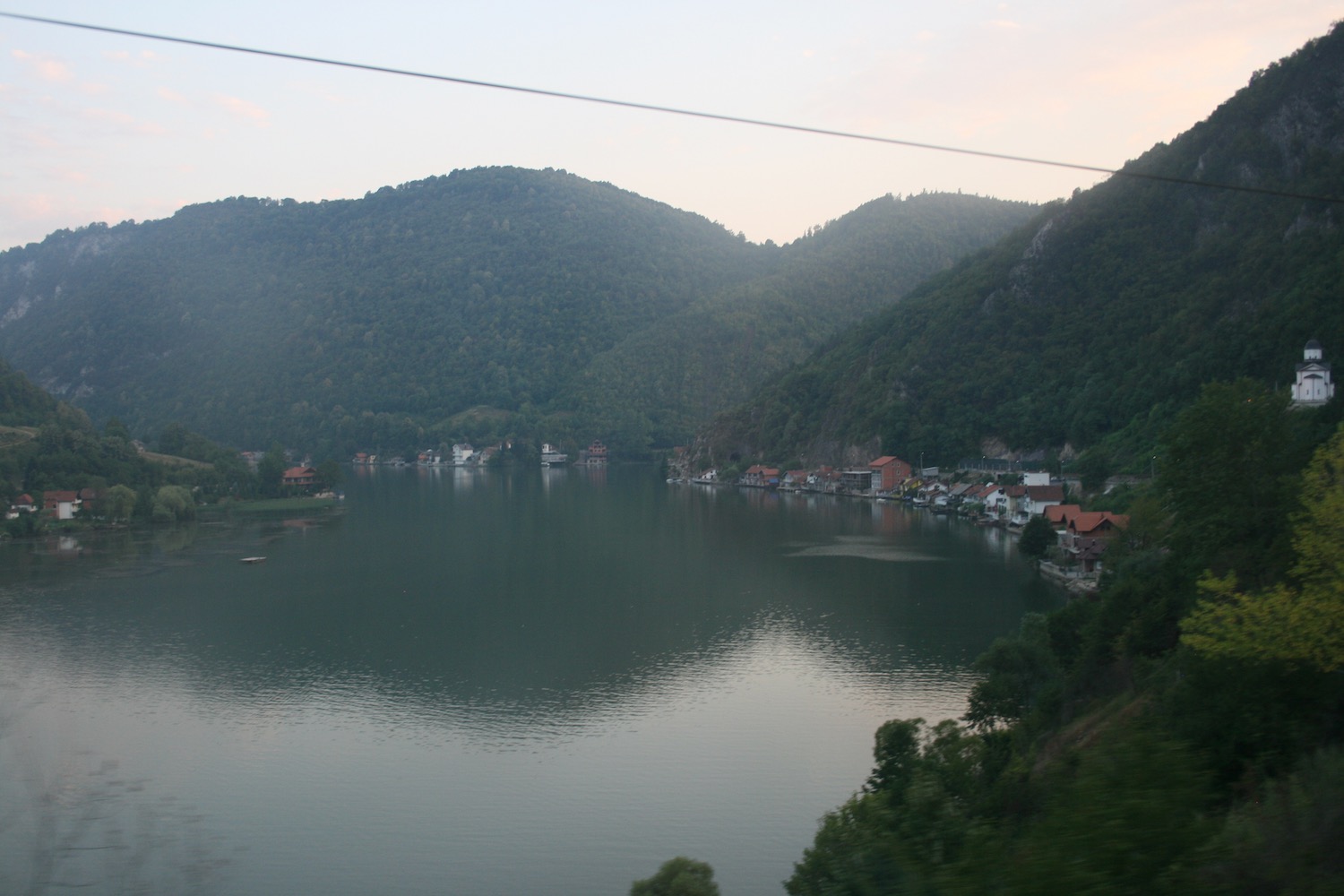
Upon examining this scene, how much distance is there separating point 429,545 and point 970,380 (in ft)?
74.6

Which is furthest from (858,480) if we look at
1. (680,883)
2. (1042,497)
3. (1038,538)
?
(680,883)

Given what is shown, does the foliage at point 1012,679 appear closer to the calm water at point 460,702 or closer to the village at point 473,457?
the calm water at point 460,702

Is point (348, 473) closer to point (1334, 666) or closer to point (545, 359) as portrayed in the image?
point (545, 359)

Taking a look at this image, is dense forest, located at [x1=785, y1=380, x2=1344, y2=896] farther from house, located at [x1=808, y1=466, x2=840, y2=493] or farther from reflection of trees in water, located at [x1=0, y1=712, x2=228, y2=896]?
house, located at [x1=808, y1=466, x2=840, y2=493]

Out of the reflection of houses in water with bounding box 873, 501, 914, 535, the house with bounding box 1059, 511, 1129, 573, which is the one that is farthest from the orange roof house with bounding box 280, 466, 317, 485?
the house with bounding box 1059, 511, 1129, 573

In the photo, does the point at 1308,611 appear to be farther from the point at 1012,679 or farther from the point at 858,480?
the point at 858,480

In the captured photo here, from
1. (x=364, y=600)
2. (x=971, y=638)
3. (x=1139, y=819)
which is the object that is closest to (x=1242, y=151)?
(x=971, y=638)

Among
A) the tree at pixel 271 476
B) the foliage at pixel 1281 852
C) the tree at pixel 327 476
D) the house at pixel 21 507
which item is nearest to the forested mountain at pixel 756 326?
the tree at pixel 327 476

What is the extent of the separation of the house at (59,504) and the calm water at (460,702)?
15.4ft

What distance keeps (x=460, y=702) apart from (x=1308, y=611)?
9170 millimetres

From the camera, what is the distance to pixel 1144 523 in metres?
15.4

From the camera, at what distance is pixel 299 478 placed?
3975 centimetres

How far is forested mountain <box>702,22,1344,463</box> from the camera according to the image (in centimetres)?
2828

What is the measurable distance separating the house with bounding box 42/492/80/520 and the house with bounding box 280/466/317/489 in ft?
27.9
